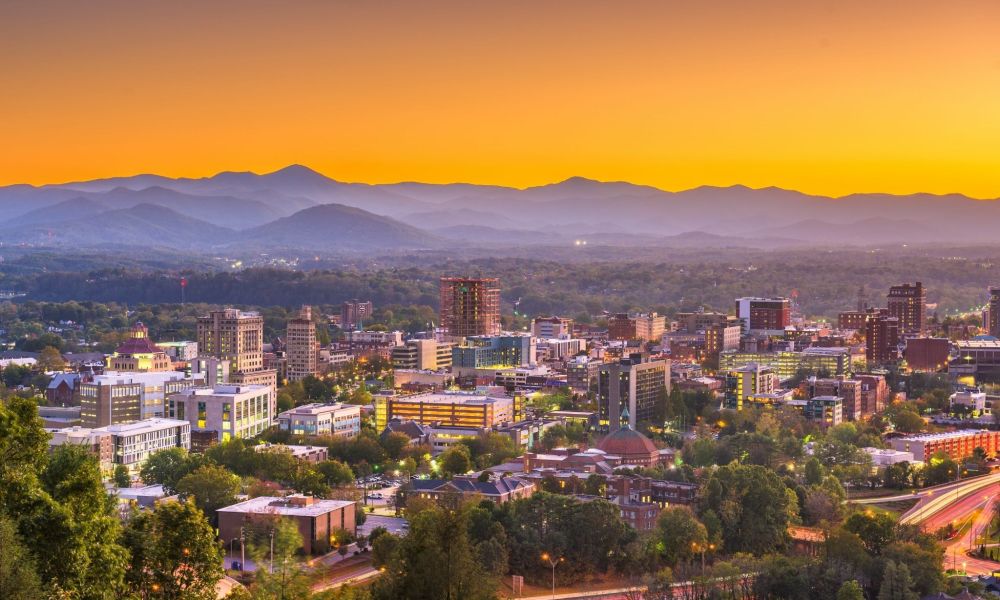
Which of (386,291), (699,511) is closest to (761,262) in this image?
(386,291)

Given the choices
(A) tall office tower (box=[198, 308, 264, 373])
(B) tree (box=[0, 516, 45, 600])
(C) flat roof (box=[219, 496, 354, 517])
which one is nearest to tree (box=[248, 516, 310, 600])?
(B) tree (box=[0, 516, 45, 600])

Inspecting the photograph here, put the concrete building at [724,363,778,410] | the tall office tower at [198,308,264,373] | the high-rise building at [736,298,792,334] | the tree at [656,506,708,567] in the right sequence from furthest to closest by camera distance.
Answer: the high-rise building at [736,298,792,334] → the tall office tower at [198,308,264,373] → the concrete building at [724,363,778,410] → the tree at [656,506,708,567]

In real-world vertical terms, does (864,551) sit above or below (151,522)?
below

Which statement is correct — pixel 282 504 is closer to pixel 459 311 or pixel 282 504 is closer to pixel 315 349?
pixel 315 349

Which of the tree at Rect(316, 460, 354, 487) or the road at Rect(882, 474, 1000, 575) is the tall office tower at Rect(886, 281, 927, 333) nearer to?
the road at Rect(882, 474, 1000, 575)

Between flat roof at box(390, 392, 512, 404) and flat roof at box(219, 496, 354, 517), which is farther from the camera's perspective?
flat roof at box(390, 392, 512, 404)

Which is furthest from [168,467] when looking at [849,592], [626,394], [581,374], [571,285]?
[571,285]

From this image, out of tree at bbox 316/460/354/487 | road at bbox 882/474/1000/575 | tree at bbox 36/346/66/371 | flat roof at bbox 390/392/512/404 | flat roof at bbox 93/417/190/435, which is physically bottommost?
road at bbox 882/474/1000/575

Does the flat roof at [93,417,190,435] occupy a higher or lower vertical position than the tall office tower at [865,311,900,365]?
lower
